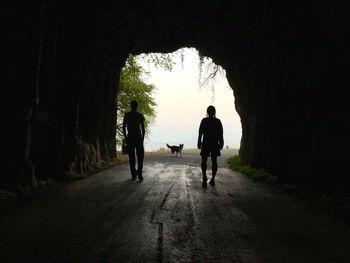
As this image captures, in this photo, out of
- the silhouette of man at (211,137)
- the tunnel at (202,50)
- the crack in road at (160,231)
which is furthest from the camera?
the silhouette of man at (211,137)

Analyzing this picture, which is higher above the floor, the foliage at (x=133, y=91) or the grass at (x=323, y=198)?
the foliage at (x=133, y=91)

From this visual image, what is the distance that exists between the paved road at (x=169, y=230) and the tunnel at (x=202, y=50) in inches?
97.1

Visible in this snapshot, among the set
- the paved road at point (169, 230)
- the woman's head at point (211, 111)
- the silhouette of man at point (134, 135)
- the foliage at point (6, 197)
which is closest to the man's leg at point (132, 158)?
the silhouette of man at point (134, 135)

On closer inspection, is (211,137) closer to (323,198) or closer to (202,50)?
(323,198)

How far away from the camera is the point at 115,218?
5949 mm

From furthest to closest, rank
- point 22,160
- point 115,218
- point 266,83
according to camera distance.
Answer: point 266,83 < point 22,160 < point 115,218

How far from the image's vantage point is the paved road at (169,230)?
4180mm

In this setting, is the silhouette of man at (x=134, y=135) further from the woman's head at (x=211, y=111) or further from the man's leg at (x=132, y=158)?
the woman's head at (x=211, y=111)

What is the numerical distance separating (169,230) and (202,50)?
15214 mm

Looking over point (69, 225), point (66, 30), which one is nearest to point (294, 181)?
point (69, 225)

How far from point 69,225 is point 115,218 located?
771mm

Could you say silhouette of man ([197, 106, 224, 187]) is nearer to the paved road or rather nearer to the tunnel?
the paved road

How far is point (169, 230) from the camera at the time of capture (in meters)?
5.23

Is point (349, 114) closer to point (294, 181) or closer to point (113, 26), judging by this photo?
point (294, 181)
